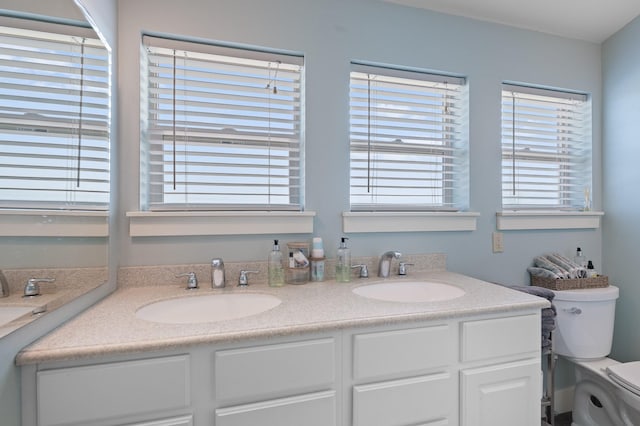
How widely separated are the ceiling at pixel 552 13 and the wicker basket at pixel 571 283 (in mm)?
Result: 1504

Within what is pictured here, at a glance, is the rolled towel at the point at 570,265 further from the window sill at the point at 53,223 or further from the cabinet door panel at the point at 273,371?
the window sill at the point at 53,223

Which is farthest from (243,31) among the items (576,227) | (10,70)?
(576,227)

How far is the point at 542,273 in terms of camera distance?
1.85 meters

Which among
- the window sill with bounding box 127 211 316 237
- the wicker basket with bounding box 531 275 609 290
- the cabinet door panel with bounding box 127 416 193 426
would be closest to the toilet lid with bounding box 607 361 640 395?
the wicker basket with bounding box 531 275 609 290

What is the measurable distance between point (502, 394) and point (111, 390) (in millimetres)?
1264

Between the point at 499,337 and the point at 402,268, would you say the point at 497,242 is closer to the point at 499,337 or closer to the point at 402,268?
the point at 402,268

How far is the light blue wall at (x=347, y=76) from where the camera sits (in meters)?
1.41

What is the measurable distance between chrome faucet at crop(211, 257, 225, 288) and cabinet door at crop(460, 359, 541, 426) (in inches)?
39.6

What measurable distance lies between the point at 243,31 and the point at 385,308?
1381 millimetres

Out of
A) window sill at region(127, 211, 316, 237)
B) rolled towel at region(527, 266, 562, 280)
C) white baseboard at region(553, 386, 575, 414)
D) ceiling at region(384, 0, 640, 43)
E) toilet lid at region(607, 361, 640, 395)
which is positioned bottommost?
white baseboard at region(553, 386, 575, 414)

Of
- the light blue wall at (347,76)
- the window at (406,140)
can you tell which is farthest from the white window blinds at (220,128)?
the window at (406,140)

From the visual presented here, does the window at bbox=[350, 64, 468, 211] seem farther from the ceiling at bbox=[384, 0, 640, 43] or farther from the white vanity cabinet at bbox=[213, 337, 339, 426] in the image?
the white vanity cabinet at bbox=[213, 337, 339, 426]

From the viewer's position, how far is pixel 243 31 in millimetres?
1502

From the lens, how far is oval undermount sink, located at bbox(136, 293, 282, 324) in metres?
1.23
